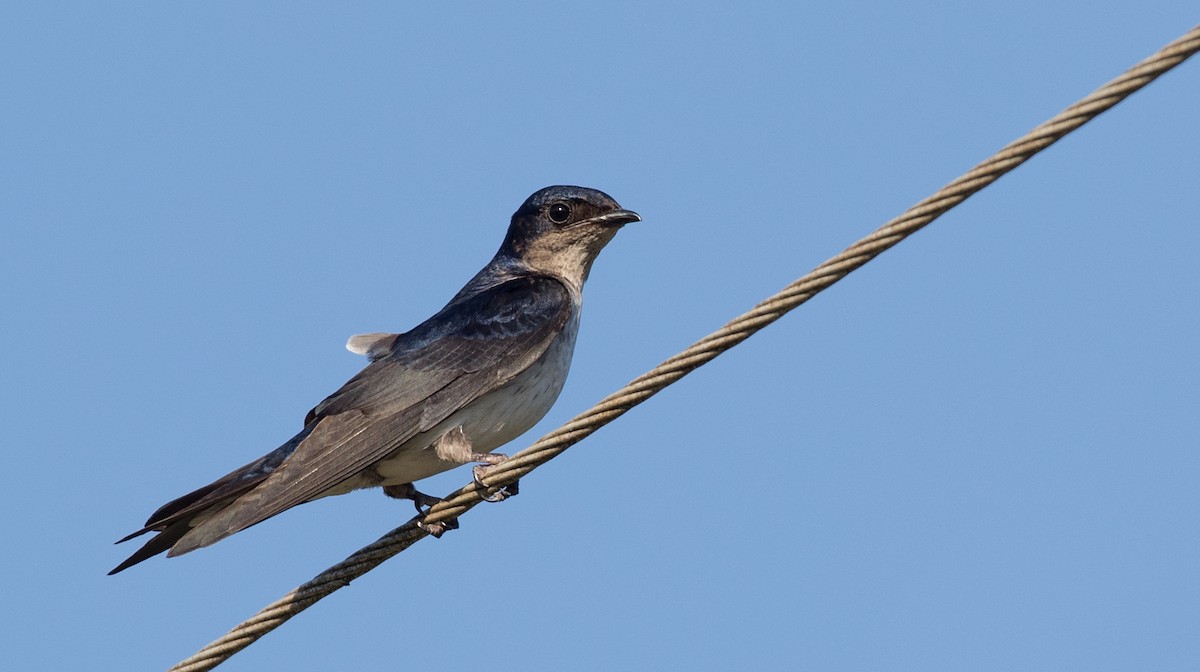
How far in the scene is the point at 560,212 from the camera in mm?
9430

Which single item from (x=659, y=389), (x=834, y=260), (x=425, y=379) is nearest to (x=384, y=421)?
(x=425, y=379)

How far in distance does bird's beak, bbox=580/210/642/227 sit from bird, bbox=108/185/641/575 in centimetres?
51

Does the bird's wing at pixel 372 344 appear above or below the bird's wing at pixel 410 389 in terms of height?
above

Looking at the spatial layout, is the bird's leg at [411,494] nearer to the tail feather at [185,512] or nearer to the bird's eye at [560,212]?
the tail feather at [185,512]

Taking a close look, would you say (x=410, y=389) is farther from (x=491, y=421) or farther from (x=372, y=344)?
(x=372, y=344)

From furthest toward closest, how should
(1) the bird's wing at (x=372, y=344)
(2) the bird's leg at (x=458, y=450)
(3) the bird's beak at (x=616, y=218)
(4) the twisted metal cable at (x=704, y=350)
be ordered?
(3) the bird's beak at (x=616, y=218), (1) the bird's wing at (x=372, y=344), (2) the bird's leg at (x=458, y=450), (4) the twisted metal cable at (x=704, y=350)

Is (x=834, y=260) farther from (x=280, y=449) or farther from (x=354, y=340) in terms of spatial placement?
(x=354, y=340)

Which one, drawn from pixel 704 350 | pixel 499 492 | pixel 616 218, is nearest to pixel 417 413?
pixel 499 492

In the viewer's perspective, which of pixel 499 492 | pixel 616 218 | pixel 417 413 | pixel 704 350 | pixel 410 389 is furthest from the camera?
pixel 616 218

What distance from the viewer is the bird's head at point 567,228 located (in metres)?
9.27

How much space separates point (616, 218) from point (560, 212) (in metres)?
0.43

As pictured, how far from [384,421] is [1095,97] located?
407 centimetres

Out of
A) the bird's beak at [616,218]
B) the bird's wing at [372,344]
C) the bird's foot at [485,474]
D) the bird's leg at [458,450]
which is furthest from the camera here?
the bird's beak at [616,218]

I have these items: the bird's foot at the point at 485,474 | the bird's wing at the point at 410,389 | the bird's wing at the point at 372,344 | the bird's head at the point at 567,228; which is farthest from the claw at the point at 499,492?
the bird's head at the point at 567,228
